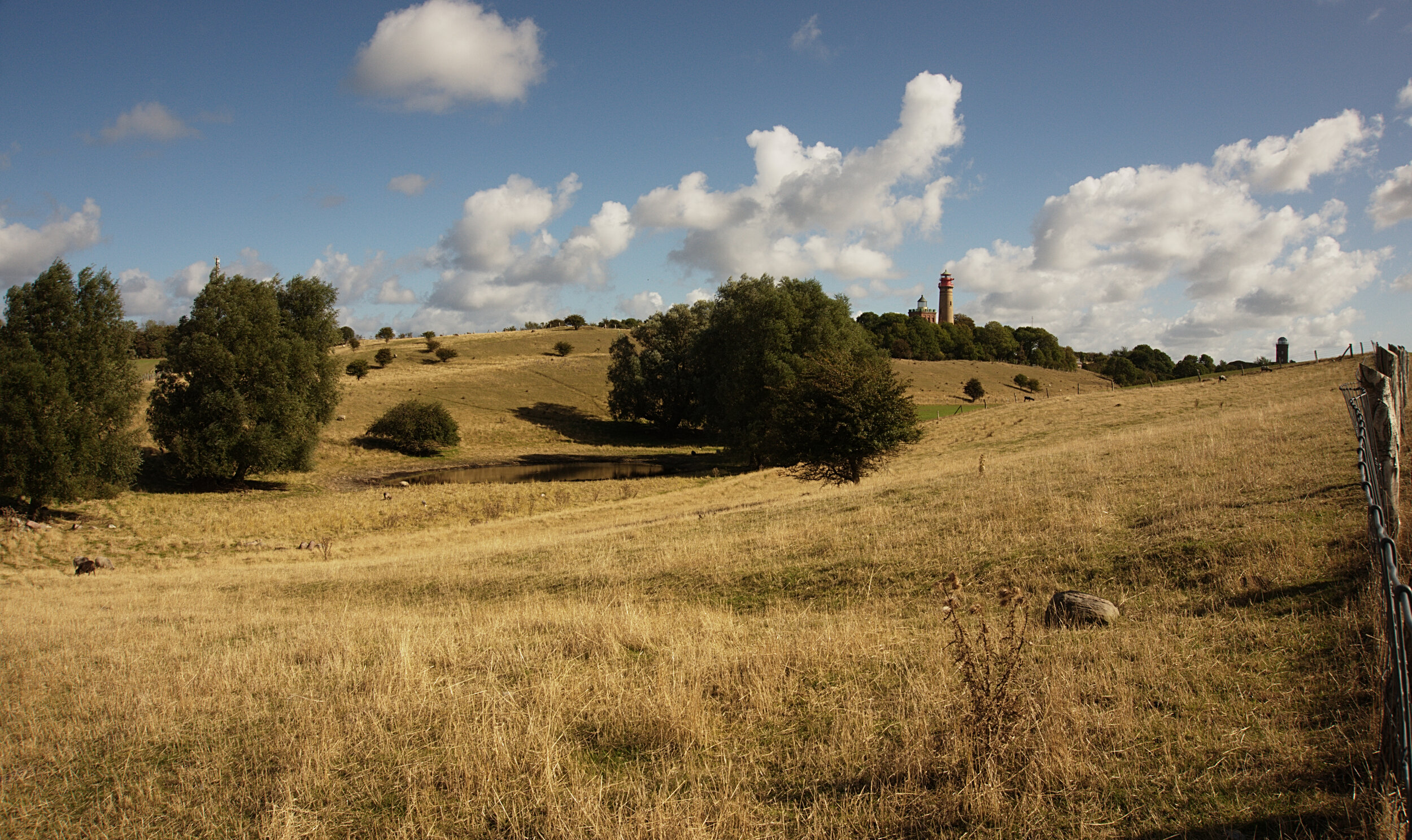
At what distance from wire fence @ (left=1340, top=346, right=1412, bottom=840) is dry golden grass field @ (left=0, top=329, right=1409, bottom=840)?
343mm

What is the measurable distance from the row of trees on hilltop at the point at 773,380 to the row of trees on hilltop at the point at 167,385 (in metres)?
28.4

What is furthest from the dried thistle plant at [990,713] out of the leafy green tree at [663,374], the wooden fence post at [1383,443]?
the leafy green tree at [663,374]

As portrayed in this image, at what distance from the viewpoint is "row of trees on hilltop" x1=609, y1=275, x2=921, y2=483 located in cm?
2791

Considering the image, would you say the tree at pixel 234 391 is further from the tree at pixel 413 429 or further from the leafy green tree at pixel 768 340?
the leafy green tree at pixel 768 340

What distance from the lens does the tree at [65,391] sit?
1175 inches

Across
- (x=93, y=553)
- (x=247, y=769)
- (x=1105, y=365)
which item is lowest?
(x=93, y=553)

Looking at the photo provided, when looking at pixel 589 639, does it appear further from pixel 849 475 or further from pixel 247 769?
pixel 849 475

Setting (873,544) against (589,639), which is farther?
(873,544)

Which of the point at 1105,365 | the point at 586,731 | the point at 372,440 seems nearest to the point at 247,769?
the point at 586,731

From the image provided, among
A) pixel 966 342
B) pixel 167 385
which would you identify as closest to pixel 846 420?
pixel 167 385

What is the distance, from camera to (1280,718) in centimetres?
480

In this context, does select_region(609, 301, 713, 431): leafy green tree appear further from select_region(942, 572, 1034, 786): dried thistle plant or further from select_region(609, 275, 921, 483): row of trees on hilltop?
select_region(942, 572, 1034, 786): dried thistle plant

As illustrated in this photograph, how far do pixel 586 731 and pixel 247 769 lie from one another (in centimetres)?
255

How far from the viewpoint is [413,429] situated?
6094 centimetres
